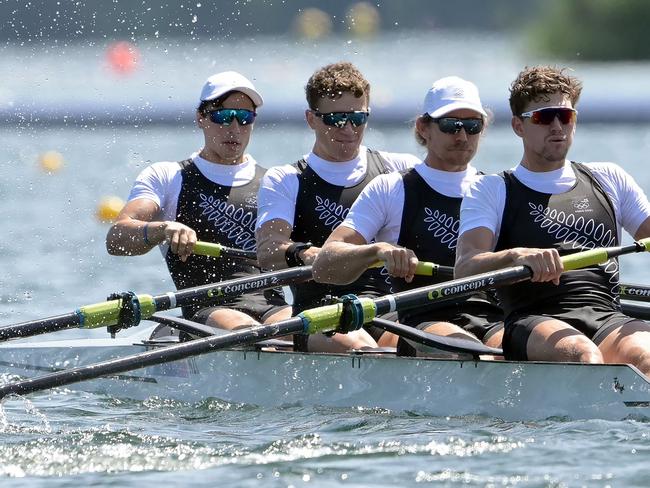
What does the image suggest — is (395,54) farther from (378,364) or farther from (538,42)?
(378,364)

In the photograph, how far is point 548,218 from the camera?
5.80 m

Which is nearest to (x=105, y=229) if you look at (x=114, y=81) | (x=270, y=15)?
(x=114, y=81)

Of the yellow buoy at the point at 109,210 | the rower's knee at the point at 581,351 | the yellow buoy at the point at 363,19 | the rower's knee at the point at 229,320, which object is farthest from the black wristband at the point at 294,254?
the yellow buoy at the point at 363,19

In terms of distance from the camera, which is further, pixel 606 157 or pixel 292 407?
pixel 606 157

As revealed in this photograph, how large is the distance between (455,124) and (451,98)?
0.12 m

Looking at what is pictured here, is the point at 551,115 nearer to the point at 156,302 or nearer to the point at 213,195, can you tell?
the point at 156,302

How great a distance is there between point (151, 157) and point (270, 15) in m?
9.70

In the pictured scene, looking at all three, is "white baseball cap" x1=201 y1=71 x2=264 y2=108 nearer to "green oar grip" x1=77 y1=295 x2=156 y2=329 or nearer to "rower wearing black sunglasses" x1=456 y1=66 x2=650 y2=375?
"green oar grip" x1=77 y1=295 x2=156 y2=329

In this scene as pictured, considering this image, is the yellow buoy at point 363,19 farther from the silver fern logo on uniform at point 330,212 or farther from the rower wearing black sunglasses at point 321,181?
the silver fern logo on uniform at point 330,212

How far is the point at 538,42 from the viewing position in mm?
27859

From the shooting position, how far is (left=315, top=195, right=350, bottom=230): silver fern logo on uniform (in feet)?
22.4

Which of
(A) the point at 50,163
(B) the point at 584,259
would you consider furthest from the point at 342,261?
(A) the point at 50,163

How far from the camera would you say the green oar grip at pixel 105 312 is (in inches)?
246

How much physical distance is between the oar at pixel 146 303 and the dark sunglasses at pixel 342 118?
0.82 meters
